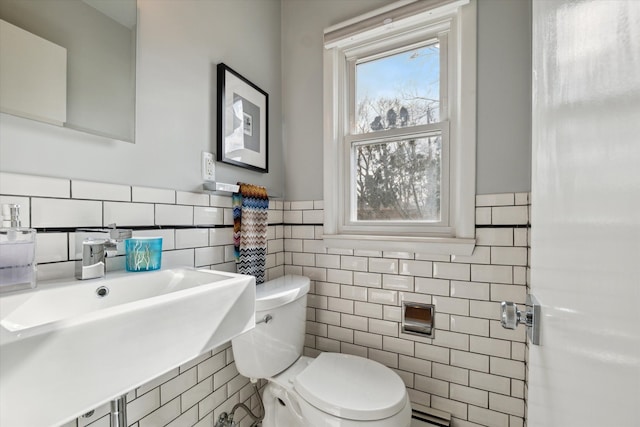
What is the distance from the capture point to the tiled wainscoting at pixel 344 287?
2.69ft

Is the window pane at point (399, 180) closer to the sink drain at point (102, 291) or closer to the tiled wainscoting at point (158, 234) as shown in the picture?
the tiled wainscoting at point (158, 234)

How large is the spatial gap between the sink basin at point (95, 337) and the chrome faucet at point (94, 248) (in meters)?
0.03

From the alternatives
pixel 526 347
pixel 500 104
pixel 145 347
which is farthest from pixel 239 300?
pixel 500 104

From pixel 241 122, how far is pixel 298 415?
139cm

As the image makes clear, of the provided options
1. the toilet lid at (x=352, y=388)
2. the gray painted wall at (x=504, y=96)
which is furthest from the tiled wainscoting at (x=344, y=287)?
the toilet lid at (x=352, y=388)

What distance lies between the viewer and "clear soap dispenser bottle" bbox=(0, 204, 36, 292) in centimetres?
61

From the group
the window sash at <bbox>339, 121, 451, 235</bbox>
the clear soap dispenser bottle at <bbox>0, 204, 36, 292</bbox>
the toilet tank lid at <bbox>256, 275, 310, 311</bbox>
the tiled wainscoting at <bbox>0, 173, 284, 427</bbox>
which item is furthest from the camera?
the window sash at <bbox>339, 121, 451, 235</bbox>

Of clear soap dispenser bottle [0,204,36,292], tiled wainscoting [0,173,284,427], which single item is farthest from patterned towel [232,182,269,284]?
clear soap dispenser bottle [0,204,36,292]

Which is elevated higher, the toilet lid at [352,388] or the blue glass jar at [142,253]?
the blue glass jar at [142,253]

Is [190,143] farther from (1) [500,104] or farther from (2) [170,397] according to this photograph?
(1) [500,104]

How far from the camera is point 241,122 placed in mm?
1416

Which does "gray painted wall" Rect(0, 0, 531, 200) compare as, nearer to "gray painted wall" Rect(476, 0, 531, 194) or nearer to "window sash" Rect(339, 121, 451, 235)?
"gray painted wall" Rect(476, 0, 531, 194)

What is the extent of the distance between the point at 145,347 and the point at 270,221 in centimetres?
113

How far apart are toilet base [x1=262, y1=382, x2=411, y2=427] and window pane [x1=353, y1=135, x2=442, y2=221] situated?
0.91 metres
